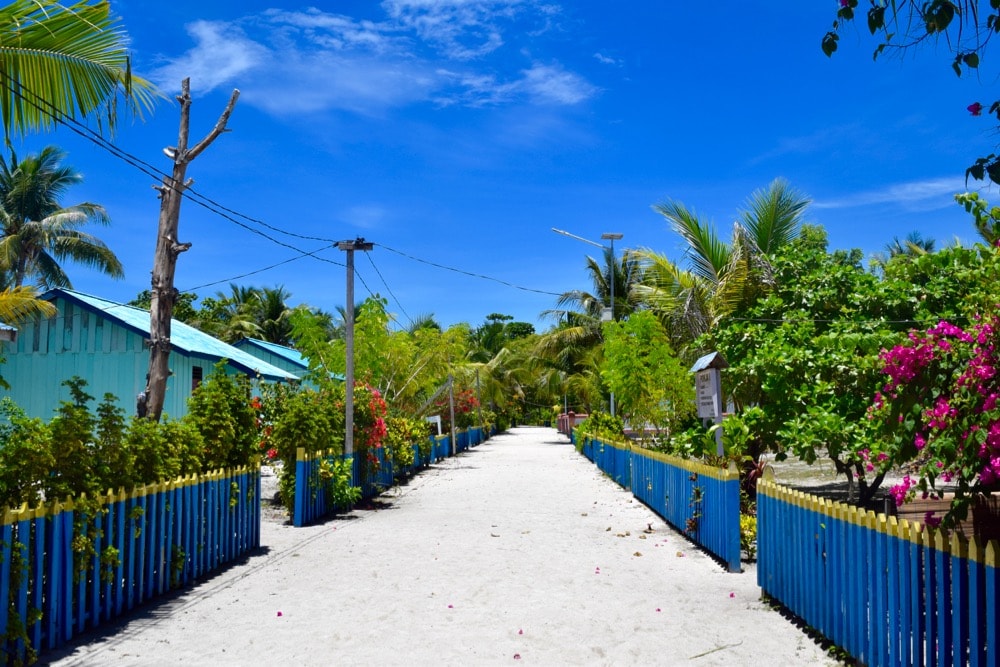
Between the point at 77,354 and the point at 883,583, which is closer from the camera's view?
the point at 883,583

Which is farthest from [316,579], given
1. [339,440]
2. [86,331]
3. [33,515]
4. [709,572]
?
[86,331]

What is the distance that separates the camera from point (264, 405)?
16031 millimetres

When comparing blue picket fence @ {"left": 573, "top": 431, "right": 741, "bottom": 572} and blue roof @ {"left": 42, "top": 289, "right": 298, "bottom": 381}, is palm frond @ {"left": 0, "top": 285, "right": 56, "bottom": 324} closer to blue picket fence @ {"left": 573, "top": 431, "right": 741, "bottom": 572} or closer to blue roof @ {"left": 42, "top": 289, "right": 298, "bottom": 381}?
blue roof @ {"left": 42, "top": 289, "right": 298, "bottom": 381}

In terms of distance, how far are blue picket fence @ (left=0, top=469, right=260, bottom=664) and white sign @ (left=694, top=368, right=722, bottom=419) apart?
6.16m

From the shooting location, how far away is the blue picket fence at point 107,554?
5.15 meters

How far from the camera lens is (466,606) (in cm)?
710

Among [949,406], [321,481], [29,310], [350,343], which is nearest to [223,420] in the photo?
[321,481]

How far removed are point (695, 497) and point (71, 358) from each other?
17819 mm

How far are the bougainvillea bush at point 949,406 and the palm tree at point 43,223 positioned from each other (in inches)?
1641

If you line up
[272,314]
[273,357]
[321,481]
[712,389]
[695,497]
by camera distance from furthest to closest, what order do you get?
1. [272,314]
2. [273,357]
3. [321,481]
4. [712,389]
5. [695,497]

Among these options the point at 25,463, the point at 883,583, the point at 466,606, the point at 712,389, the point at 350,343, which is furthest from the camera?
the point at 350,343

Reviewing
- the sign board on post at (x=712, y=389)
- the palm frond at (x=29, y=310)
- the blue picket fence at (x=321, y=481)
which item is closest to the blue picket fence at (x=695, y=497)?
the sign board on post at (x=712, y=389)

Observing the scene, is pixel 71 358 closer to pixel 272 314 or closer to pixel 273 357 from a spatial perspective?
pixel 273 357

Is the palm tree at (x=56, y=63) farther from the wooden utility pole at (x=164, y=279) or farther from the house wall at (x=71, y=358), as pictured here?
A: the house wall at (x=71, y=358)
